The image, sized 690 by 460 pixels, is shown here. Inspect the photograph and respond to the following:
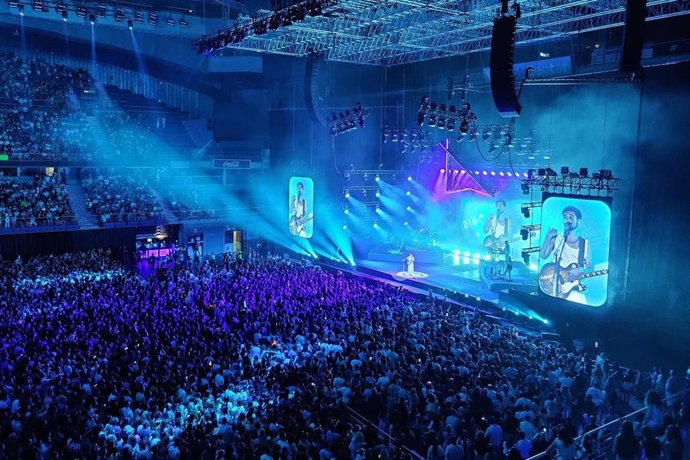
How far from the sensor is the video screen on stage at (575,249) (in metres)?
12.7

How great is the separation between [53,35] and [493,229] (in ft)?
70.8

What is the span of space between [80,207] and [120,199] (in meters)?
1.60

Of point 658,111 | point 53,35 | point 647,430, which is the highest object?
point 53,35

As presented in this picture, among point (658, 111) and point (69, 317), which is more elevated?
point (658, 111)

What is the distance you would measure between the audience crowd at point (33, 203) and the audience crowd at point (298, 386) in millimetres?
7792

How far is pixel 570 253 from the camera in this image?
1332 centimetres

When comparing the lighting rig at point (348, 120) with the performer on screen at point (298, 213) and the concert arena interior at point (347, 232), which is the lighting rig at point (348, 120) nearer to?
the concert arena interior at point (347, 232)

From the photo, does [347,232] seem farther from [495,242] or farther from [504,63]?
[504,63]

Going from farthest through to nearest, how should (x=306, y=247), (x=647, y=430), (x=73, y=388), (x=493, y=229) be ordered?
(x=306, y=247), (x=493, y=229), (x=73, y=388), (x=647, y=430)

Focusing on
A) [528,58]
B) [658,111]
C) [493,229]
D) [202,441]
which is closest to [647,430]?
[202,441]

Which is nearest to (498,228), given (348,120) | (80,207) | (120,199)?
(348,120)

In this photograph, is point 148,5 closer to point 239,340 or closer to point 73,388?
point 239,340

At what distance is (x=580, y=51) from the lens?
52.2 ft

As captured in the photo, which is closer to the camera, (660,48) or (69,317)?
(69,317)
